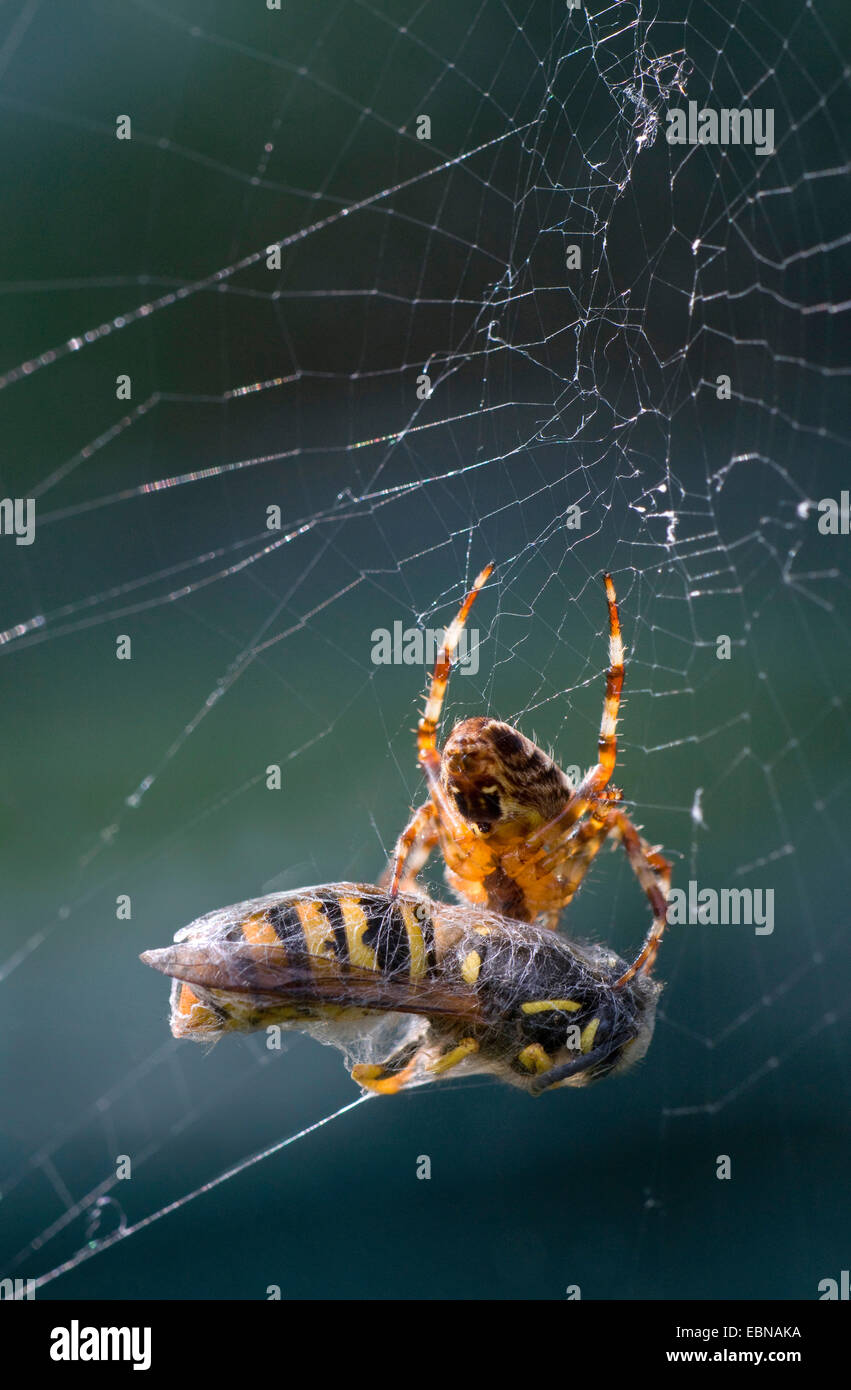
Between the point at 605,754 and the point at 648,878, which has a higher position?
the point at 605,754

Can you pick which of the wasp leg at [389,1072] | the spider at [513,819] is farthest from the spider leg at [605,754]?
the wasp leg at [389,1072]

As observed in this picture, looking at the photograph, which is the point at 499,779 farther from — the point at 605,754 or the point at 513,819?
the point at 605,754

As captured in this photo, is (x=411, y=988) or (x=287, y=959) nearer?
(x=287, y=959)

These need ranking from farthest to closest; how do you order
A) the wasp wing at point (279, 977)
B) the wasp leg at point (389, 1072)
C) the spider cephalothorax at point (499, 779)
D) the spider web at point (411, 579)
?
the spider web at point (411, 579) → the spider cephalothorax at point (499, 779) → the wasp leg at point (389, 1072) → the wasp wing at point (279, 977)

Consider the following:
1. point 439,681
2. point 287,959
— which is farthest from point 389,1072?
point 439,681

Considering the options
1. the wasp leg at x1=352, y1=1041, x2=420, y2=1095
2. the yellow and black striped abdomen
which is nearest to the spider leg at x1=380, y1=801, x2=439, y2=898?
the wasp leg at x1=352, y1=1041, x2=420, y2=1095

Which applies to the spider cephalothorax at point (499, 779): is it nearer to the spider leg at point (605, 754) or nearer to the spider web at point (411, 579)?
the spider leg at point (605, 754)

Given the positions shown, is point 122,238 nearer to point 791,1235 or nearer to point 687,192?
point 687,192
